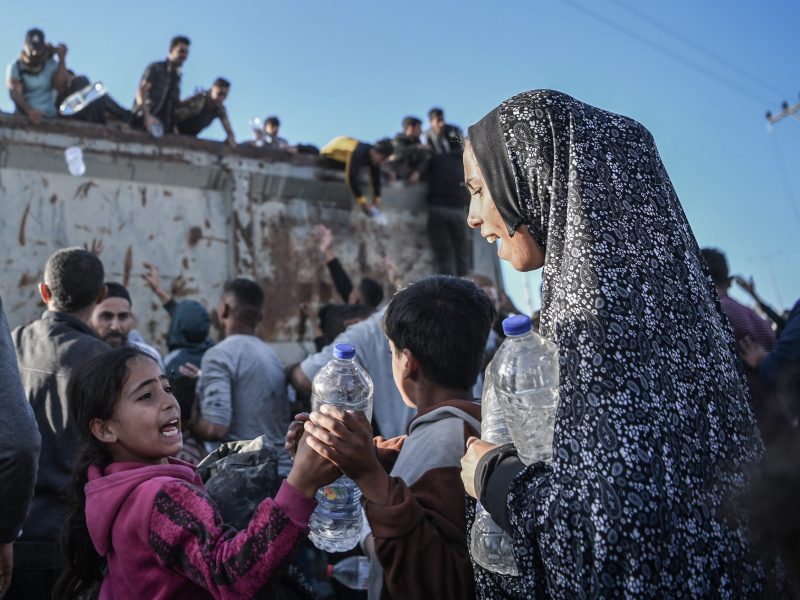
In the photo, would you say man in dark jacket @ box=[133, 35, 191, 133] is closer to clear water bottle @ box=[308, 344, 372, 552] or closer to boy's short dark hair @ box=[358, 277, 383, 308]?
boy's short dark hair @ box=[358, 277, 383, 308]

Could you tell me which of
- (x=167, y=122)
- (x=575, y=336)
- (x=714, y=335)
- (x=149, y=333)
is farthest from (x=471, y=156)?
(x=167, y=122)

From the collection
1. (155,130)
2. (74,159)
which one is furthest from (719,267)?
(74,159)

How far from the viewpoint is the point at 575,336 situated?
129cm

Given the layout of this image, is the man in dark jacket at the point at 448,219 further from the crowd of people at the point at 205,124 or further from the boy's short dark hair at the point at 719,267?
the boy's short dark hair at the point at 719,267

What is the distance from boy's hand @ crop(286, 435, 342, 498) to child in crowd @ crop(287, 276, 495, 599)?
0.13 feet

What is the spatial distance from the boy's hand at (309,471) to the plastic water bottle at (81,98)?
17.7ft

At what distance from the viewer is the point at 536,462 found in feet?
4.33

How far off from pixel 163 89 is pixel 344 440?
6.00m

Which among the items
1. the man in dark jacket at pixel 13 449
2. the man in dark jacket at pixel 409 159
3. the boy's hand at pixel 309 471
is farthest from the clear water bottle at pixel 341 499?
the man in dark jacket at pixel 409 159

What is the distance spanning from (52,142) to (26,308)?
1139 mm

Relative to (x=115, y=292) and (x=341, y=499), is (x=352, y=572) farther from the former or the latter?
(x=115, y=292)

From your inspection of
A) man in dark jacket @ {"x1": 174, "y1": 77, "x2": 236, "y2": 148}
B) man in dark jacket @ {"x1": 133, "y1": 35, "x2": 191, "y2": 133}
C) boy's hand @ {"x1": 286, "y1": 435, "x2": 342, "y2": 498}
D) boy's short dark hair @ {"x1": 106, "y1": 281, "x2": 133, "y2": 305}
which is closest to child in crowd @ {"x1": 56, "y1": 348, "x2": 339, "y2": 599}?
boy's hand @ {"x1": 286, "y1": 435, "x2": 342, "y2": 498}

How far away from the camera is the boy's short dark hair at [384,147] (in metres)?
6.09

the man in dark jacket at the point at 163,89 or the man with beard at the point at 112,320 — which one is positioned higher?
the man in dark jacket at the point at 163,89
